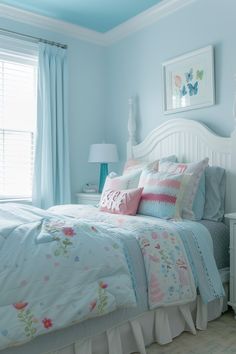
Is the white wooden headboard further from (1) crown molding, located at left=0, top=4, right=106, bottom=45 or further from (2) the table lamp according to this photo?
(1) crown molding, located at left=0, top=4, right=106, bottom=45

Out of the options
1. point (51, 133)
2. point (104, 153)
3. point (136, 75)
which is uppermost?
point (136, 75)

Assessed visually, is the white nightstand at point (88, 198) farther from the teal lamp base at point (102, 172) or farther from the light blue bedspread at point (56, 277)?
the light blue bedspread at point (56, 277)

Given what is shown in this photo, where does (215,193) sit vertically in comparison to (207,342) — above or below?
above

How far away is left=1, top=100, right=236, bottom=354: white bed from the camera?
5.27 feet

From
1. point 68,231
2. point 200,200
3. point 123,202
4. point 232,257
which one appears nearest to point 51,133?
point 123,202

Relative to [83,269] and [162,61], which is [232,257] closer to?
[83,269]

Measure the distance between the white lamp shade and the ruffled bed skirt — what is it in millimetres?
1918

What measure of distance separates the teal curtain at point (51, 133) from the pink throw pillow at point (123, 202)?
42.7 inches

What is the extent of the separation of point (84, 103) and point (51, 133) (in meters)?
0.68

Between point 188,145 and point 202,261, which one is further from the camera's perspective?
point 188,145

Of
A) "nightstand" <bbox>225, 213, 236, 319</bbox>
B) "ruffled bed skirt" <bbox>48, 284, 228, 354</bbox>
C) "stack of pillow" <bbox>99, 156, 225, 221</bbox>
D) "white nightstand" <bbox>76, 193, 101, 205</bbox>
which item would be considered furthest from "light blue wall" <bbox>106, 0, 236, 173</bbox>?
"ruffled bed skirt" <bbox>48, 284, 228, 354</bbox>

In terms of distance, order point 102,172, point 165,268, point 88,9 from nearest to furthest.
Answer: point 165,268 → point 88,9 → point 102,172

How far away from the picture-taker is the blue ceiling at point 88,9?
3301 millimetres

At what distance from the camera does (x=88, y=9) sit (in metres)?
3.45
